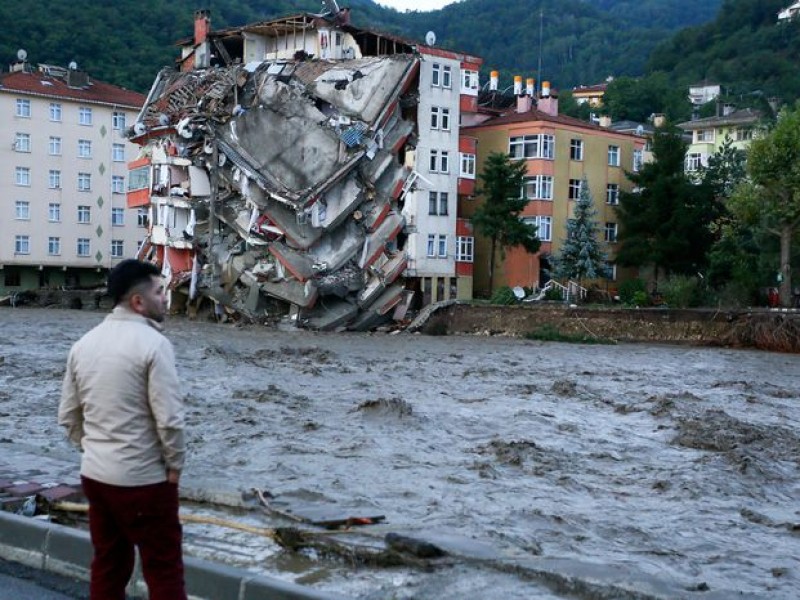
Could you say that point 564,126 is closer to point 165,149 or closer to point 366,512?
point 165,149

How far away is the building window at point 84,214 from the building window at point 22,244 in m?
4.32

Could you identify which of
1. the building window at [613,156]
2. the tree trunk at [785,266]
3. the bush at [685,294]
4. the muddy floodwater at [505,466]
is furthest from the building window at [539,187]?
the muddy floodwater at [505,466]

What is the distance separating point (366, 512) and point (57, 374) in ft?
57.0

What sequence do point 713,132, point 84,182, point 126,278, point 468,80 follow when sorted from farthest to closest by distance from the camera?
point 713,132 → point 84,182 → point 468,80 → point 126,278

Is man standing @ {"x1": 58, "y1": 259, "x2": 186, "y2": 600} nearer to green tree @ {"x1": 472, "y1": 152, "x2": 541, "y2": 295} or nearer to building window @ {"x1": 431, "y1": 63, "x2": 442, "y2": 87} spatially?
green tree @ {"x1": 472, "y1": 152, "x2": 541, "y2": 295}

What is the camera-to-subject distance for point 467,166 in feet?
214

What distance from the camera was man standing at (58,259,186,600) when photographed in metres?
5.81

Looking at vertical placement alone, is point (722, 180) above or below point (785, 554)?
above

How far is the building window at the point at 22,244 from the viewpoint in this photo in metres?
80.4

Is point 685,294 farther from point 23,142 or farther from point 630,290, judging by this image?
point 23,142

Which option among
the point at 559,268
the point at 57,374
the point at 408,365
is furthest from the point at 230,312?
the point at 57,374

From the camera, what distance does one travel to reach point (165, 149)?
6241 centimetres

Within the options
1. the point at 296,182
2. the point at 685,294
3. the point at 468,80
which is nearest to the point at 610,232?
the point at 468,80

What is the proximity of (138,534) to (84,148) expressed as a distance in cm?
8256
